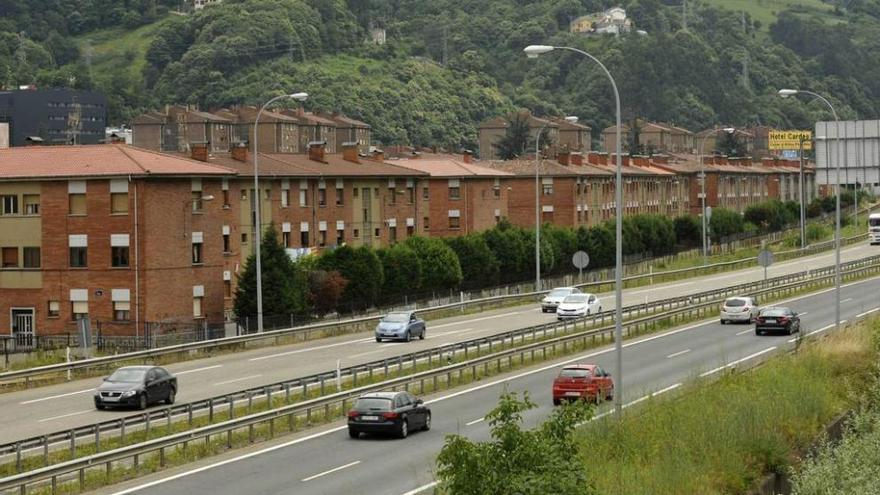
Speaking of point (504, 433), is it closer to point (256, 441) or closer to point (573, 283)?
point (256, 441)

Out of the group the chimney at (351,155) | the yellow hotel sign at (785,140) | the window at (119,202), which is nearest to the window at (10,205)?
the window at (119,202)

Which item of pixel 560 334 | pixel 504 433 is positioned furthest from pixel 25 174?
pixel 504 433

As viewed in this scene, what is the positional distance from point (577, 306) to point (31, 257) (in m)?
23.0

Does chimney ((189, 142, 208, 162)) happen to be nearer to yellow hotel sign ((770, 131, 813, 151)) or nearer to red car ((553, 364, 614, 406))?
red car ((553, 364, 614, 406))

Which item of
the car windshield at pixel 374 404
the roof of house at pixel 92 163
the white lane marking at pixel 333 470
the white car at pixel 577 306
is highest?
the roof of house at pixel 92 163

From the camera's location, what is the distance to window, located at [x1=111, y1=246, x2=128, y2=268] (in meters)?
61.2

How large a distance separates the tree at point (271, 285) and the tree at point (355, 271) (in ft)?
23.4

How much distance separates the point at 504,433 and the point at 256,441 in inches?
602

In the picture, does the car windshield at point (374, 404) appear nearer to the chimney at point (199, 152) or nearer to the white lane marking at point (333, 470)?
the white lane marking at point (333, 470)

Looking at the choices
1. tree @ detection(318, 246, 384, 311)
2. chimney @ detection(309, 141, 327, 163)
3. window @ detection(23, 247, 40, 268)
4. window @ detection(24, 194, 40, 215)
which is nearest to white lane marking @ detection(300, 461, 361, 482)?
window @ detection(23, 247, 40, 268)

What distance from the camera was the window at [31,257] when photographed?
2466 inches

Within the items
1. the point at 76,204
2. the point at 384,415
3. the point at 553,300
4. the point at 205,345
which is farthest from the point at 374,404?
the point at 553,300

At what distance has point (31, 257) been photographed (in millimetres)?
62875

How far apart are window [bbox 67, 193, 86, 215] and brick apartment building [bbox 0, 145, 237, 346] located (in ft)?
0.13
